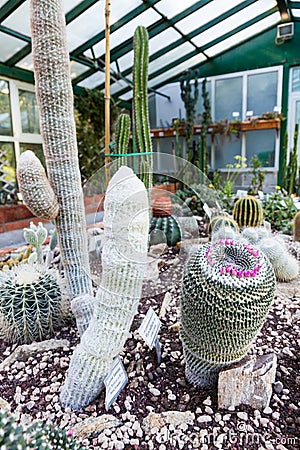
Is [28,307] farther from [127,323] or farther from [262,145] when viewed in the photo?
[262,145]

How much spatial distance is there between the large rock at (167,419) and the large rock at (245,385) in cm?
10

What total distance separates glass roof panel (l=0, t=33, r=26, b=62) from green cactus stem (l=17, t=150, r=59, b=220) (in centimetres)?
371

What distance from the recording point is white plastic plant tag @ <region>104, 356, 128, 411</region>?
87cm

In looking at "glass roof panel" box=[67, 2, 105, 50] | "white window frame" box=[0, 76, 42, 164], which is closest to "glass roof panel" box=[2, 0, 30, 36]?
"glass roof panel" box=[67, 2, 105, 50]

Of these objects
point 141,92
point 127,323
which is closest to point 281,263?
point 127,323

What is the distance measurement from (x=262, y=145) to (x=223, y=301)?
6181mm

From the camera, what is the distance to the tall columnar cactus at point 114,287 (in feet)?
2.75

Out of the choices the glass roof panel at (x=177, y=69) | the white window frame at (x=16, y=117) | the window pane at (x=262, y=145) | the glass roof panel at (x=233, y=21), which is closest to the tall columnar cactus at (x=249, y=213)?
the white window frame at (x=16, y=117)

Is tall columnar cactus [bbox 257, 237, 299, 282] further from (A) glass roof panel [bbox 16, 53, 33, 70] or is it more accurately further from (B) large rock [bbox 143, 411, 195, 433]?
(A) glass roof panel [bbox 16, 53, 33, 70]

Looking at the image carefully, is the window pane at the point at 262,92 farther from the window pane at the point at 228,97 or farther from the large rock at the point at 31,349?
the large rock at the point at 31,349

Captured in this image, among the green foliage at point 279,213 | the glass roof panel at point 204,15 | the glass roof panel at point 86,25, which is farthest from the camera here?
the glass roof panel at point 204,15

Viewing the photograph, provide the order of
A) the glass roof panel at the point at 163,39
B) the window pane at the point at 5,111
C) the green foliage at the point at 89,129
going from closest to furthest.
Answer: the window pane at the point at 5,111 → the glass roof panel at the point at 163,39 → the green foliage at the point at 89,129

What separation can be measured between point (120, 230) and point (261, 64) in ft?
22.4

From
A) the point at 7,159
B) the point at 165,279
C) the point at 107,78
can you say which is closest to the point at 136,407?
the point at 165,279
